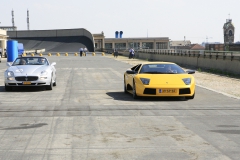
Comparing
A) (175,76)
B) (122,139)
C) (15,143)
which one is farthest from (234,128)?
(175,76)

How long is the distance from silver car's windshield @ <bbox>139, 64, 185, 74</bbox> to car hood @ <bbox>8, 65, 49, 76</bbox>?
4287 millimetres

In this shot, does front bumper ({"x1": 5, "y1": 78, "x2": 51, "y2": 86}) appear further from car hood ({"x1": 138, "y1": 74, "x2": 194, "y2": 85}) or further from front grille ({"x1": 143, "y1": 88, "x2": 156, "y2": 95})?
front grille ({"x1": 143, "y1": 88, "x2": 156, "y2": 95})

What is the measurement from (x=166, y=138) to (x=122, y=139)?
0.76 metres

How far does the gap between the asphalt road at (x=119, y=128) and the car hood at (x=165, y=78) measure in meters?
0.55

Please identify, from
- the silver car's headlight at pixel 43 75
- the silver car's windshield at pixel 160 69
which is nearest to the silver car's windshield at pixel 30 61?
the silver car's headlight at pixel 43 75

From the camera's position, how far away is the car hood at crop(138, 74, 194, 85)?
1334 cm

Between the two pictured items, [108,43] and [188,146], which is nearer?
[188,146]

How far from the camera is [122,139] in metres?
7.54

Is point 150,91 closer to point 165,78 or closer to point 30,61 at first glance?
point 165,78

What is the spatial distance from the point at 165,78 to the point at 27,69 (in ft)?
19.0

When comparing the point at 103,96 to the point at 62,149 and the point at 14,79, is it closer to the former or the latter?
the point at 14,79

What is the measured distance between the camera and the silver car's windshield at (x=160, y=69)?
14352 millimetres

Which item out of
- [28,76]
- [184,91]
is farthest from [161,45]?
[184,91]

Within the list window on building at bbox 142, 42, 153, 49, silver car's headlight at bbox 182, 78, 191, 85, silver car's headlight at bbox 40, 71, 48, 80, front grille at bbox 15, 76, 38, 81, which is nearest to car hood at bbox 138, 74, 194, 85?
silver car's headlight at bbox 182, 78, 191, 85
